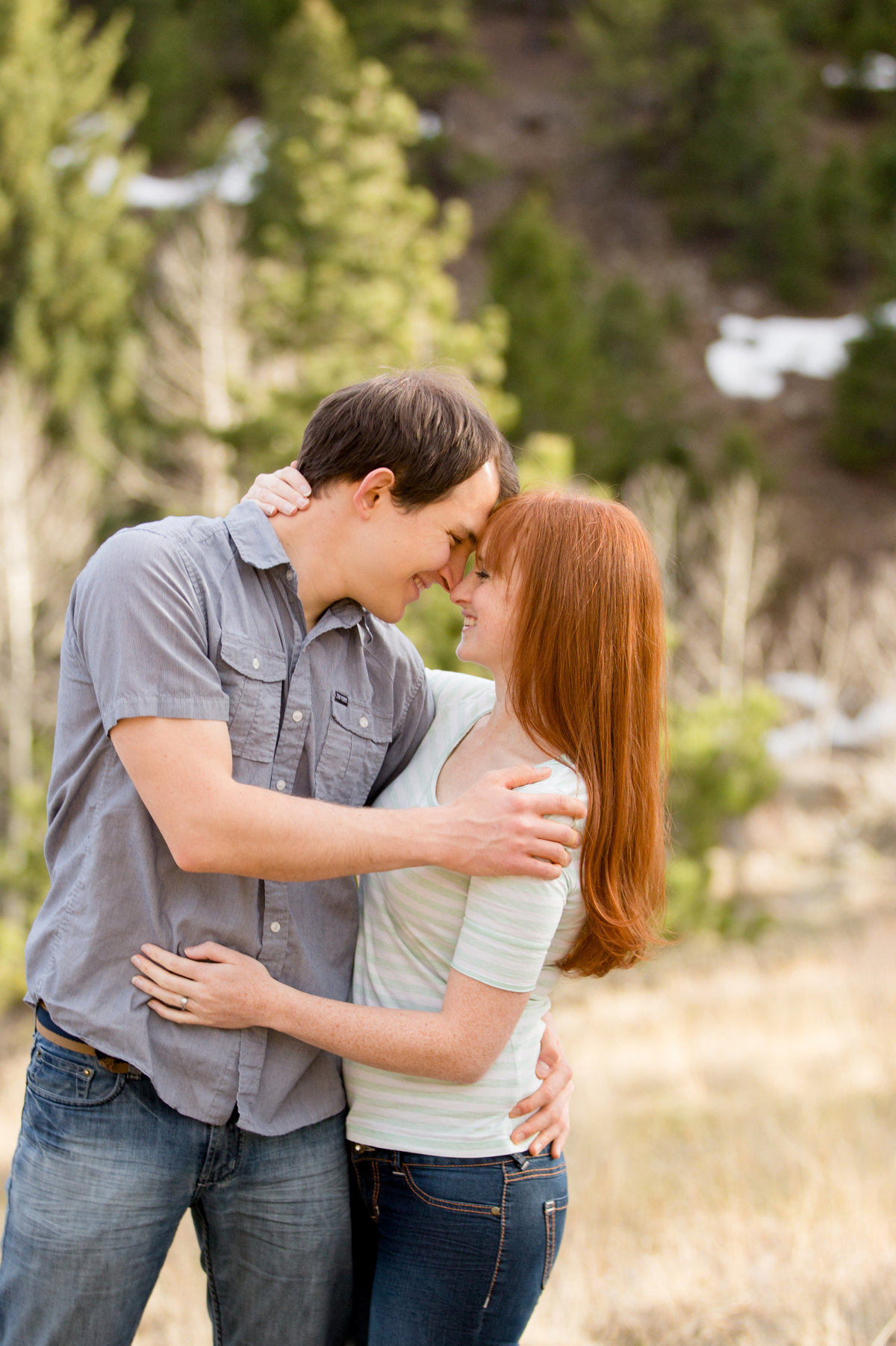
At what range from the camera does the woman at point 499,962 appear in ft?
5.53

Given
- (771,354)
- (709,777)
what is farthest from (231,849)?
(771,354)

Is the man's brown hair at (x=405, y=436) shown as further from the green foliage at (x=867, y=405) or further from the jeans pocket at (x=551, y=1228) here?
the green foliage at (x=867, y=405)

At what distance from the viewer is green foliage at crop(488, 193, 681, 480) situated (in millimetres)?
18500

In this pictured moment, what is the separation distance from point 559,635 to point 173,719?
2.00 ft

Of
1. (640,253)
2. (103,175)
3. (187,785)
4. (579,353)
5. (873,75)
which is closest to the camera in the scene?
(187,785)

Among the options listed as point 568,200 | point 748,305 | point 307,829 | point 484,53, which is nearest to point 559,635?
point 307,829

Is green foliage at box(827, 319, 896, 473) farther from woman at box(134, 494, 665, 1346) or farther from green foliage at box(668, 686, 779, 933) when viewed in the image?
woman at box(134, 494, 665, 1346)

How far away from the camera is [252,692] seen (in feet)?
Answer: 5.70

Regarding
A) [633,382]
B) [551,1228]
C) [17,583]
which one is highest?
[551,1228]

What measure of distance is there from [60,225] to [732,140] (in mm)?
20156

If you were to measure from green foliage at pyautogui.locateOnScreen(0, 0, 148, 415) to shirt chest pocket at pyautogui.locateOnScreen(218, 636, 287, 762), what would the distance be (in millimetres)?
16573

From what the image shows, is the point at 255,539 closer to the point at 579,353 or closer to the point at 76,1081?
the point at 76,1081

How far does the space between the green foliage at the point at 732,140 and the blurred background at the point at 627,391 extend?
142mm

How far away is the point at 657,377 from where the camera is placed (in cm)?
2539
